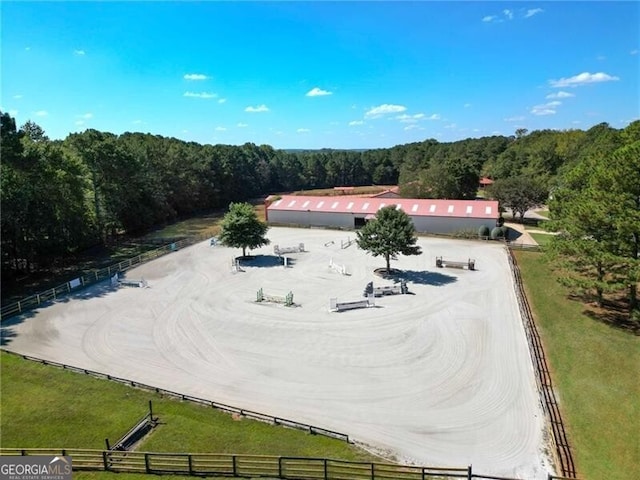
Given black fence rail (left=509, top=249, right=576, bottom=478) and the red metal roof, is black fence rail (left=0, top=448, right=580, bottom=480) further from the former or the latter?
the red metal roof

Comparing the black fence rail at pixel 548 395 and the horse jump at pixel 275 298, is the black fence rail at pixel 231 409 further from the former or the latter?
the horse jump at pixel 275 298

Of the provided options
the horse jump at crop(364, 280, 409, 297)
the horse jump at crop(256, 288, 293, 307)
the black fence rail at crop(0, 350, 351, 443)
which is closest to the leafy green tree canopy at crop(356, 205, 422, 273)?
the horse jump at crop(364, 280, 409, 297)

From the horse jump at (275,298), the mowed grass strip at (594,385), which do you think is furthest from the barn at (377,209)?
the horse jump at (275,298)

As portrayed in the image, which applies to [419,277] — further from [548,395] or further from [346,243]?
[548,395]

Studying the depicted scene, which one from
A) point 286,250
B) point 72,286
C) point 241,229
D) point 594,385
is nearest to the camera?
point 594,385

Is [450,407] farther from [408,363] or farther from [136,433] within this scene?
[136,433]

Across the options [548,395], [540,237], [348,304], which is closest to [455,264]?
[348,304]

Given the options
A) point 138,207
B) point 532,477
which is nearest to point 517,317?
point 532,477
